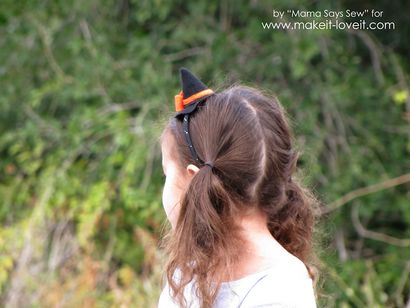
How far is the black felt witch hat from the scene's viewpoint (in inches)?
Answer: 78.0

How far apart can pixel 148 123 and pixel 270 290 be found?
119 inches

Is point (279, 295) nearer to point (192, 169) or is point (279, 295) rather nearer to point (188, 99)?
point (192, 169)

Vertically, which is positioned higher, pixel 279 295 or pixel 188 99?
pixel 188 99

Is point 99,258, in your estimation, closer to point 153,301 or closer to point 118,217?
point 118,217

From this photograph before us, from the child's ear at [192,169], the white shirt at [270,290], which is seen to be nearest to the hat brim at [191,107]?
the child's ear at [192,169]

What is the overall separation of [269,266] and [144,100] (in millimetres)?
3234

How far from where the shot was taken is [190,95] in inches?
79.4

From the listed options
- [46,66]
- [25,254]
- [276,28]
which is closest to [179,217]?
[25,254]

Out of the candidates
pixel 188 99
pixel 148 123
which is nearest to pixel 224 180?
pixel 188 99

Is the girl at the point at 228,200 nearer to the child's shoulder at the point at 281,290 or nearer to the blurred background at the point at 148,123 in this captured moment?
the child's shoulder at the point at 281,290

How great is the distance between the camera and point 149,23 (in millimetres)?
5309

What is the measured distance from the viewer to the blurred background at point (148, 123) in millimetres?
4578

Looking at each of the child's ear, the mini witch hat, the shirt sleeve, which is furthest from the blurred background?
the shirt sleeve

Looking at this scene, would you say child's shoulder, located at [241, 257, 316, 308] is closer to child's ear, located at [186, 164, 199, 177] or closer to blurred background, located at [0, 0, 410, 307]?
child's ear, located at [186, 164, 199, 177]
